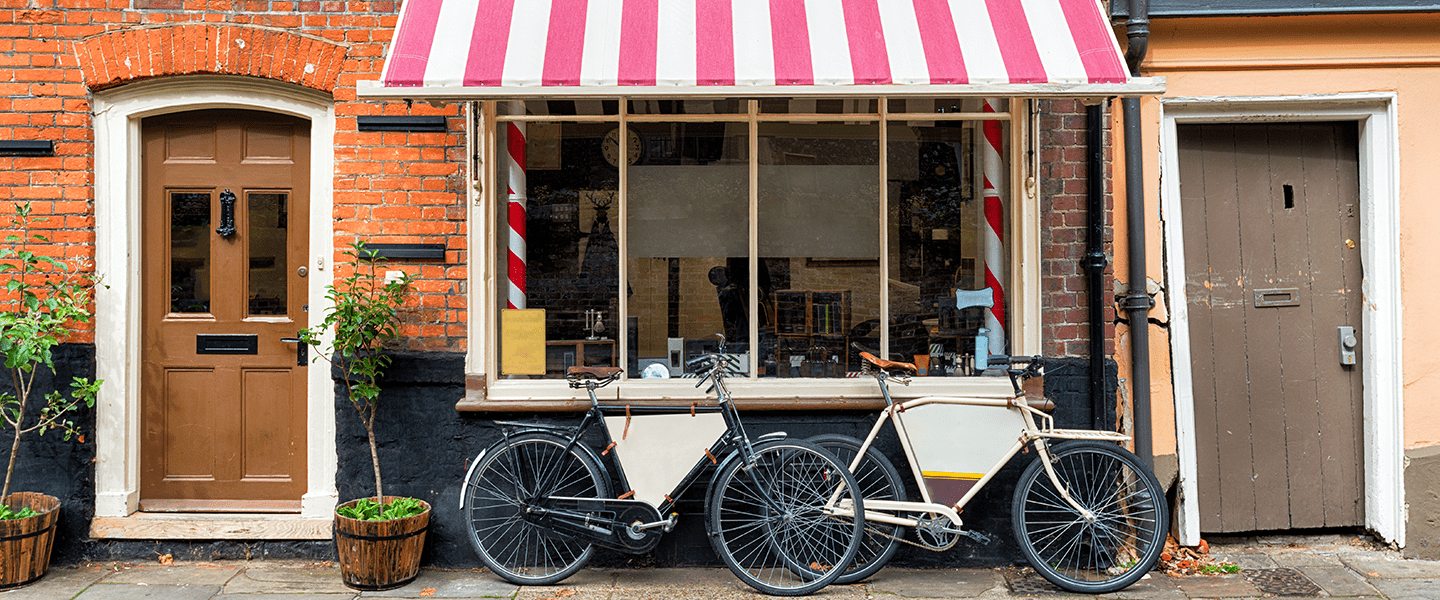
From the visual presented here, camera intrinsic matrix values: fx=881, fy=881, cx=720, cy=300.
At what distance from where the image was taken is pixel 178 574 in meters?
4.53

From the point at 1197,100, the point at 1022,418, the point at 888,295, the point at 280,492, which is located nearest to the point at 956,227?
the point at 888,295

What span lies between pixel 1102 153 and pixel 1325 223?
1.39 m

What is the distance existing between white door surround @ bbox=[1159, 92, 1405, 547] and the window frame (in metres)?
0.78

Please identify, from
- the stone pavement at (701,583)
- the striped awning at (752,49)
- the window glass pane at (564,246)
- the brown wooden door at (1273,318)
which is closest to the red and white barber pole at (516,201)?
the window glass pane at (564,246)

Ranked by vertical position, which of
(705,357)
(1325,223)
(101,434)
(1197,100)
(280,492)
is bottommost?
(280,492)

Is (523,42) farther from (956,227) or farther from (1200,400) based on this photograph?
(1200,400)

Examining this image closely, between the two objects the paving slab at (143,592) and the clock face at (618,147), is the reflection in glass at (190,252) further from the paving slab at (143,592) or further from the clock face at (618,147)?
the clock face at (618,147)

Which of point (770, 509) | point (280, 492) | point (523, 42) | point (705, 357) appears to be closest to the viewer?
point (523, 42)

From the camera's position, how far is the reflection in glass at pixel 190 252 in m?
4.89

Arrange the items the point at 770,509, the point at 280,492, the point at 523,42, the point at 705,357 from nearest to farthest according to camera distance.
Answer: the point at 523,42, the point at 770,509, the point at 705,357, the point at 280,492

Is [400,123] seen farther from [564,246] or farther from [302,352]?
[302,352]

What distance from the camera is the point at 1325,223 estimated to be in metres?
4.82

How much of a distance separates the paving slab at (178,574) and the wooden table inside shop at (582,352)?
1.94m

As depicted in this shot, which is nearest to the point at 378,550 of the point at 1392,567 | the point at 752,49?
the point at 752,49
